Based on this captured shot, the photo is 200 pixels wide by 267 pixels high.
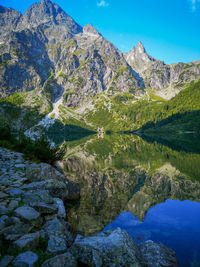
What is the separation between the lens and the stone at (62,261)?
3.83 meters

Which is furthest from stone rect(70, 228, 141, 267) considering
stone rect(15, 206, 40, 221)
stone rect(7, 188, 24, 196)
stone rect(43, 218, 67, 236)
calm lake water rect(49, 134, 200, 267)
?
stone rect(7, 188, 24, 196)

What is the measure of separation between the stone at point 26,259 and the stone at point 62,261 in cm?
28

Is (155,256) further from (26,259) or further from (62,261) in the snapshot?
(26,259)

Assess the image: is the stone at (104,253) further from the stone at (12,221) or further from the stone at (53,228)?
the stone at (12,221)

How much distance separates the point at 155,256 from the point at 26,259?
4.43m

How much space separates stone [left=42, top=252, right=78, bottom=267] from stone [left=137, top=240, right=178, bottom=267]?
2579 mm

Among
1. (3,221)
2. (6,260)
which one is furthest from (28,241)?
(3,221)

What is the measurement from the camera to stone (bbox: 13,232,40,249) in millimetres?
4188

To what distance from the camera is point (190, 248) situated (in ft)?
23.4

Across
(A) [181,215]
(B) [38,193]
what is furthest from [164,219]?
(B) [38,193]

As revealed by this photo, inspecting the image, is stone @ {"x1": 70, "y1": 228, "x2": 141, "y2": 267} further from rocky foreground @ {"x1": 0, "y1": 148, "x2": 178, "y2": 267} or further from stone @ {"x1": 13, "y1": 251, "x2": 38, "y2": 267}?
stone @ {"x1": 13, "y1": 251, "x2": 38, "y2": 267}

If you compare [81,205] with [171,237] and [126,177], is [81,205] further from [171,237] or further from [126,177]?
[126,177]

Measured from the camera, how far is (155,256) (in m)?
5.71

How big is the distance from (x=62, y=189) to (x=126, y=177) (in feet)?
33.4
